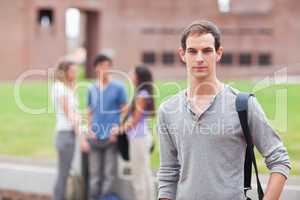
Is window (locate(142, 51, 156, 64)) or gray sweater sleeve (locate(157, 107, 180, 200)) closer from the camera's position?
gray sweater sleeve (locate(157, 107, 180, 200))

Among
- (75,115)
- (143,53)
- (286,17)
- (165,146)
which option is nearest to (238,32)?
(286,17)

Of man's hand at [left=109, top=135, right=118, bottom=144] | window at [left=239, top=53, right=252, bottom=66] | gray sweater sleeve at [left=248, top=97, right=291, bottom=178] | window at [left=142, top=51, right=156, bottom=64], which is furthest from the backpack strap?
window at [left=239, top=53, right=252, bottom=66]

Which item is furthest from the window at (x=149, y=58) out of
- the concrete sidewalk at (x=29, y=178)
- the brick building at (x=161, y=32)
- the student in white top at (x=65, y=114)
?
the student in white top at (x=65, y=114)

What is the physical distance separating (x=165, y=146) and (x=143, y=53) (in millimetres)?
44256

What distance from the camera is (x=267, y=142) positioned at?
2756 millimetres

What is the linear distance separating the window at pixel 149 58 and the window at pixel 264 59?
26.9 ft

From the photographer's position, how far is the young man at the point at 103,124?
6402mm

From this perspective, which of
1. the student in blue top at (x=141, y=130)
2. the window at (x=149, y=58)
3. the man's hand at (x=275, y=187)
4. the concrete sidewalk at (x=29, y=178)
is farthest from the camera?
the window at (x=149, y=58)

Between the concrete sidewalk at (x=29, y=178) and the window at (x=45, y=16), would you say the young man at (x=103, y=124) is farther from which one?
the window at (x=45, y=16)

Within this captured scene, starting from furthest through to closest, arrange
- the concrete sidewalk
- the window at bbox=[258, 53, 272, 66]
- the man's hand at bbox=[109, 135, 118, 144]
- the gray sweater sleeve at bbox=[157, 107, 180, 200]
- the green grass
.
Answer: the window at bbox=[258, 53, 272, 66] → the green grass → the concrete sidewalk → the man's hand at bbox=[109, 135, 118, 144] → the gray sweater sleeve at bbox=[157, 107, 180, 200]

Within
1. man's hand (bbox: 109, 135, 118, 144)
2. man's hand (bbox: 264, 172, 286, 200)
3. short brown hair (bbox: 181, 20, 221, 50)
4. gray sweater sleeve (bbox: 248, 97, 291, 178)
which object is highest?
short brown hair (bbox: 181, 20, 221, 50)

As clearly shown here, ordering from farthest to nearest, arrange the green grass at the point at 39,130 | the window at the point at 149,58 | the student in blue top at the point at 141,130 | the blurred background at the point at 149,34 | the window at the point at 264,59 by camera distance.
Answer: the window at the point at 264,59
the window at the point at 149,58
the blurred background at the point at 149,34
the green grass at the point at 39,130
the student in blue top at the point at 141,130

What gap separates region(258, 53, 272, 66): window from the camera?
4809 centimetres

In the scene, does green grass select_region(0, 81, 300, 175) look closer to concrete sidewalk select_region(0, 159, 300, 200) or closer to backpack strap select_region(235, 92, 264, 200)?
concrete sidewalk select_region(0, 159, 300, 200)
